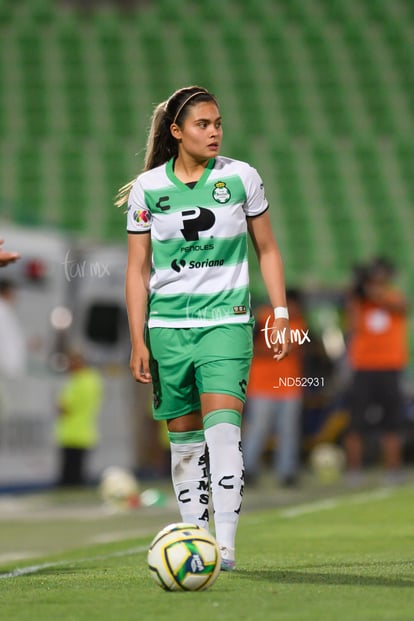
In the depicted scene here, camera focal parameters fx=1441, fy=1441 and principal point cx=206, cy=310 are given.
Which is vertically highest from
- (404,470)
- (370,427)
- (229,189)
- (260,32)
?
(260,32)

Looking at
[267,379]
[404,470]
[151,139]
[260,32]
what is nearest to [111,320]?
[267,379]

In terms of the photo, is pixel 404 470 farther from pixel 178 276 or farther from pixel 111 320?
pixel 178 276

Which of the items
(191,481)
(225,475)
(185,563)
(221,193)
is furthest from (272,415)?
(185,563)

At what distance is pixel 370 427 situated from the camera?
50.7 feet

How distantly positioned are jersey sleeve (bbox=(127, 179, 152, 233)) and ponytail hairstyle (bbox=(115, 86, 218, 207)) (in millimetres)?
194

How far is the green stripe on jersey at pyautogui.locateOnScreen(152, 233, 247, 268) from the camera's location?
20.5ft

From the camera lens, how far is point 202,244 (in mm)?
6242

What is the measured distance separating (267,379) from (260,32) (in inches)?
910

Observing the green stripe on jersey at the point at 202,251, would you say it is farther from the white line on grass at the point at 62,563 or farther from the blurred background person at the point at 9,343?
the blurred background person at the point at 9,343

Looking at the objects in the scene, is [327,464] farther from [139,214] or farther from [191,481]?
[139,214]

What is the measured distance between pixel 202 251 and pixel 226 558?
135cm

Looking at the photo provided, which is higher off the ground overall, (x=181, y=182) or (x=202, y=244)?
(x=181, y=182)

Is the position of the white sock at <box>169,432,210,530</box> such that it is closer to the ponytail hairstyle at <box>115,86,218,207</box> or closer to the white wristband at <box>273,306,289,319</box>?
the white wristband at <box>273,306,289,319</box>

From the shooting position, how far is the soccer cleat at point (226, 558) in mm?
6297
